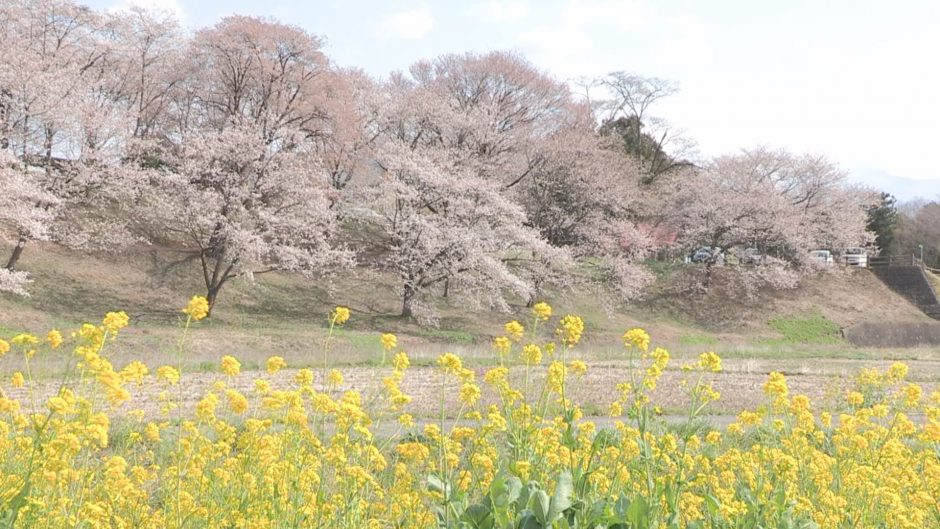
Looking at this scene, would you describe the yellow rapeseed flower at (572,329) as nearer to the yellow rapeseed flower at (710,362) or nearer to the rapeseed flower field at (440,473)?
the rapeseed flower field at (440,473)

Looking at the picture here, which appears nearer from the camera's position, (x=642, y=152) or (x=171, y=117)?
(x=171, y=117)

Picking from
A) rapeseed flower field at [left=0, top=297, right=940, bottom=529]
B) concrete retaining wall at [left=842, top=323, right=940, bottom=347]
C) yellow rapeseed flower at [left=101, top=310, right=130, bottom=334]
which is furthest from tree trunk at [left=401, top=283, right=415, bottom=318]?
yellow rapeseed flower at [left=101, top=310, right=130, bottom=334]

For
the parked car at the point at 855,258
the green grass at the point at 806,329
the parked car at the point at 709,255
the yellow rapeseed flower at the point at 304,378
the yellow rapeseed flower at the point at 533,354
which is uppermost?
the parked car at the point at 855,258

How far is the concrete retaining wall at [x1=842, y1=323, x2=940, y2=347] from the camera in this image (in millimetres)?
32156

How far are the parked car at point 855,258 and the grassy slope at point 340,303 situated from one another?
494cm

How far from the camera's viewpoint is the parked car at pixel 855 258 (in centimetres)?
4238

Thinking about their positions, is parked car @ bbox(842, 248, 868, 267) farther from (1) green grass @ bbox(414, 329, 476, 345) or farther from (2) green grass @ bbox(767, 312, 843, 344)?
(1) green grass @ bbox(414, 329, 476, 345)

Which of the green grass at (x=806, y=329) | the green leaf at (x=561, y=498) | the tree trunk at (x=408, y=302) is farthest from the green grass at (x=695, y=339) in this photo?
the green leaf at (x=561, y=498)

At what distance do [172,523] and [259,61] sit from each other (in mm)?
26991

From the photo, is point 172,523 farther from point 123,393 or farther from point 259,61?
point 259,61

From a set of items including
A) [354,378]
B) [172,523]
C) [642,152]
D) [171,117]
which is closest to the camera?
[172,523]

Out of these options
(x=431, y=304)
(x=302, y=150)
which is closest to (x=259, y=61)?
(x=302, y=150)

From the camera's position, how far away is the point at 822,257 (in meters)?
41.4

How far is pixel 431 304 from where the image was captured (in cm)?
2788
